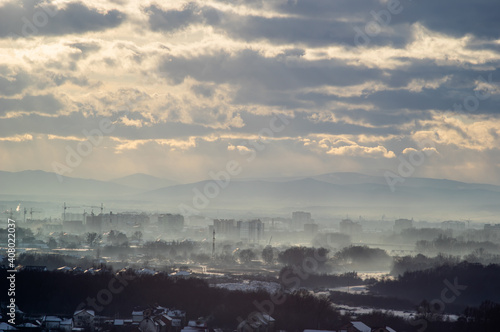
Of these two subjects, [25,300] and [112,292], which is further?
[112,292]

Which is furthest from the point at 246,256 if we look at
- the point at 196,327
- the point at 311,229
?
the point at 311,229

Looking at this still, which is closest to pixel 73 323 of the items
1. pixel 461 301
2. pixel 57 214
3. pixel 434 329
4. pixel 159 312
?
pixel 159 312

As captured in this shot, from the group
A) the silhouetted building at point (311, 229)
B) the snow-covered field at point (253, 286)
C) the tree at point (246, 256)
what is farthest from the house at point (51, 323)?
the silhouetted building at point (311, 229)

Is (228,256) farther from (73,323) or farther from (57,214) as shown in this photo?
(57,214)

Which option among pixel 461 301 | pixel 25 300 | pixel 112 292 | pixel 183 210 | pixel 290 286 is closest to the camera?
pixel 25 300

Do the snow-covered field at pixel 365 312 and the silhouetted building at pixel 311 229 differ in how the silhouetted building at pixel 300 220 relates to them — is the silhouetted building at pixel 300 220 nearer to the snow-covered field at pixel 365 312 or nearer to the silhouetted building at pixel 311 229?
the silhouetted building at pixel 311 229

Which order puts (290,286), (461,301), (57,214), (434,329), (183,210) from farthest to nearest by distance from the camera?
(183,210), (57,214), (290,286), (461,301), (434,329)

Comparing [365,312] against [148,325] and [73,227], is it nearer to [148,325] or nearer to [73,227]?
[148,325]

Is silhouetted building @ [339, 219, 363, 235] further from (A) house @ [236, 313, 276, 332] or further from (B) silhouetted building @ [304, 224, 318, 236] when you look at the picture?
(A) house @ [236, 313, 276, 332]

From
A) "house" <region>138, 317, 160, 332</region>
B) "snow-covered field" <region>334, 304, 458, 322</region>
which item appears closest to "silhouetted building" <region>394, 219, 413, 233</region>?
"snow-covered field" <region>334, 304, 458, 322</region>
